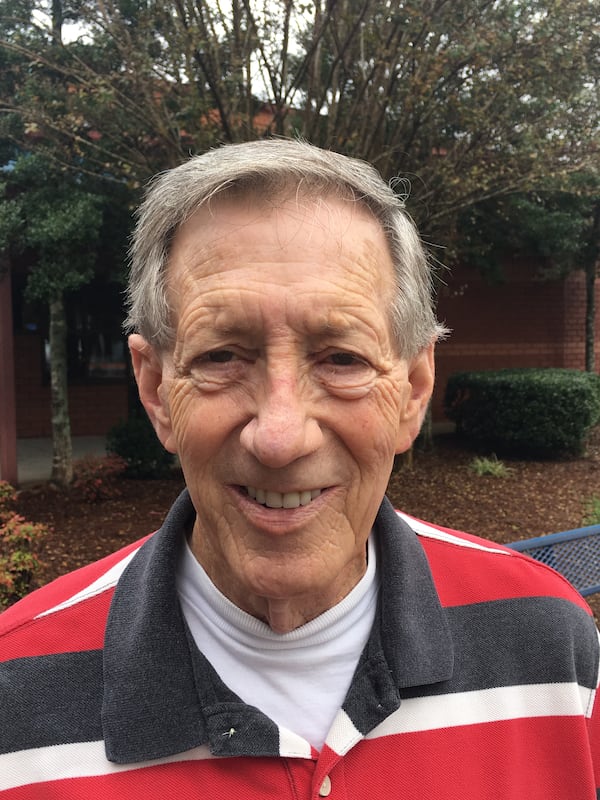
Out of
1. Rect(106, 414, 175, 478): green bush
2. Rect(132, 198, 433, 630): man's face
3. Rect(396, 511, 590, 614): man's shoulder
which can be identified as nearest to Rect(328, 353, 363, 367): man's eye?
Rect(132, 198, 433, 630): man's face

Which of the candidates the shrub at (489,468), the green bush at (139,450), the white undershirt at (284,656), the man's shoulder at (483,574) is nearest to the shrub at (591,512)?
the shrub at (489,468)

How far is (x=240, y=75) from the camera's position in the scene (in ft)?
16.7

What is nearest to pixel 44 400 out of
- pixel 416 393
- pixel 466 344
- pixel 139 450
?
pixel 139 450

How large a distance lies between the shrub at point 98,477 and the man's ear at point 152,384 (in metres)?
5.80

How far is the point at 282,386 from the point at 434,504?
5949 mm

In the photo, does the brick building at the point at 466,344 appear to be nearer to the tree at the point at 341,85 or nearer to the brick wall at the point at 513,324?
the brick wall at the point at 513,324

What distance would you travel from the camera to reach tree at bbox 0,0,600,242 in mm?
5219

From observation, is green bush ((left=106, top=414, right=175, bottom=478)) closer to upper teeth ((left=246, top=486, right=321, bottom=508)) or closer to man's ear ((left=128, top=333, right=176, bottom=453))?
man's ear ((left=128, top=333, right=176, bottom=453))

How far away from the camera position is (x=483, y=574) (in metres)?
1.54

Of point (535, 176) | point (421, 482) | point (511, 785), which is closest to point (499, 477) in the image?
point (421, 482)

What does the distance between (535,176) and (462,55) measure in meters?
1.40

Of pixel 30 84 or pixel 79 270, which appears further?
pixel 79 270

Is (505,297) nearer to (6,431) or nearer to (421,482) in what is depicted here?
(421,482)

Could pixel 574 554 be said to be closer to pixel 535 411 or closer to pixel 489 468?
pixel 489 468
